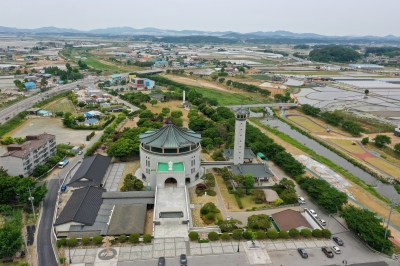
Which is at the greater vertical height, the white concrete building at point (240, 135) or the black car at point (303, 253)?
the white concrete building at point (240, 135)

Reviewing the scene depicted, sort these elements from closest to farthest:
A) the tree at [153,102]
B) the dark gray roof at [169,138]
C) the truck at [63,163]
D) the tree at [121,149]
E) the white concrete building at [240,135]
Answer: the dark gray roof at [169,138] < the white concrete building at [240,135] < the truck at [63,163] < the tree at [121,149] < the tree at [153,102]

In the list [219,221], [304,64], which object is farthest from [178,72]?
[219,221]

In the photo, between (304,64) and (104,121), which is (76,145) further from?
(304,64)

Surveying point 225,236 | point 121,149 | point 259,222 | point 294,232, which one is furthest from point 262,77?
point 225,236

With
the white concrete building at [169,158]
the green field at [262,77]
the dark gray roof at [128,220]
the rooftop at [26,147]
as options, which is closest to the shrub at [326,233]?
the white concrete building at [169,158]

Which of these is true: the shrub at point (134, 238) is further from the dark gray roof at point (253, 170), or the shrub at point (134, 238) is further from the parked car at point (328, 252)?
the parked car at point (328, 252)

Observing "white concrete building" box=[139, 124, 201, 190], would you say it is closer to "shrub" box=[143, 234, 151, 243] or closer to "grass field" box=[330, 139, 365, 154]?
"shrub" box=[143, 234, 151, 243]

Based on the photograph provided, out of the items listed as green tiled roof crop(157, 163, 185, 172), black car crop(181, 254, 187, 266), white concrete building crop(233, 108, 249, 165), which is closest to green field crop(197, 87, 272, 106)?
white concrete building crop(233, 108, 249, 165)
